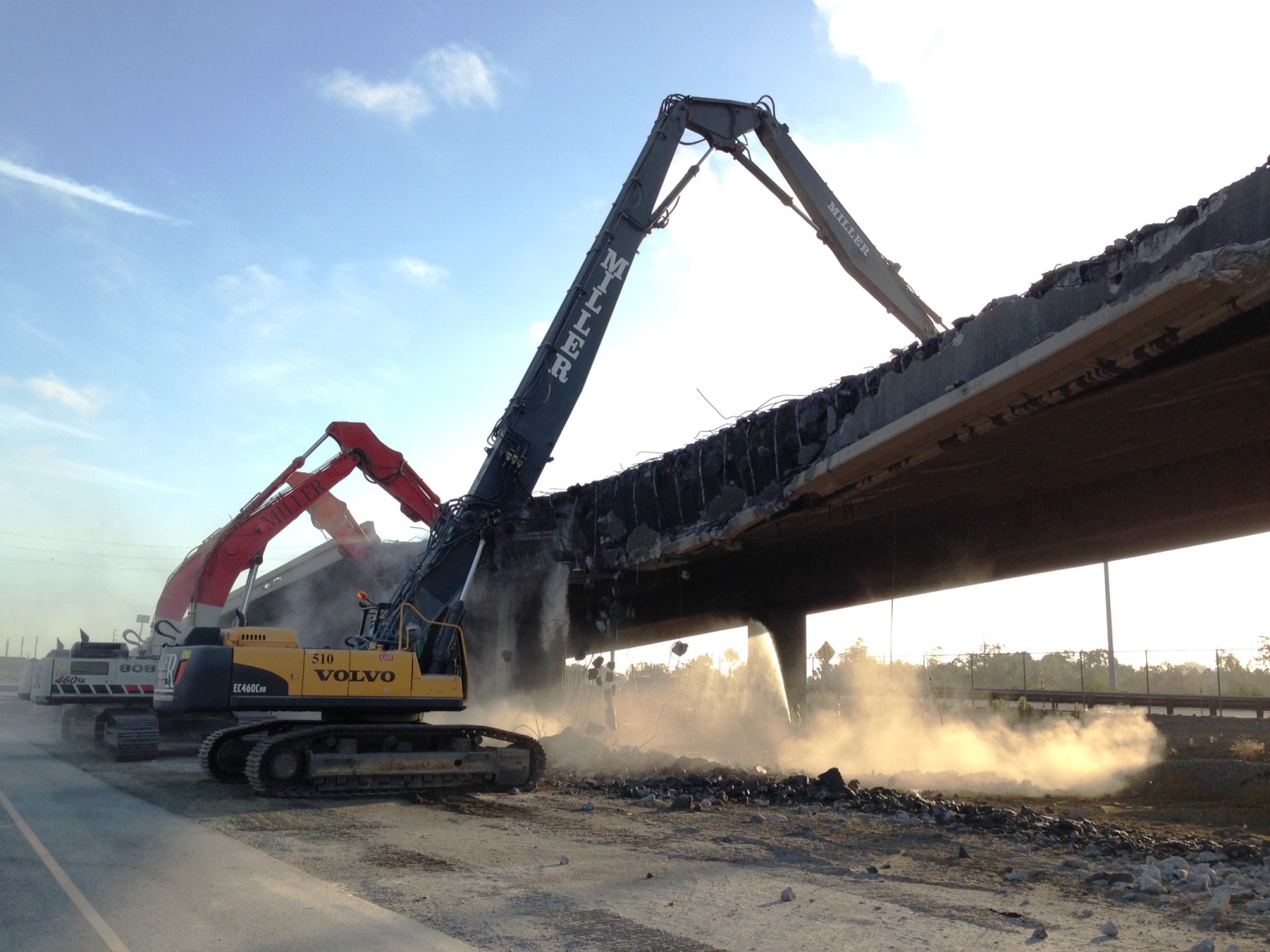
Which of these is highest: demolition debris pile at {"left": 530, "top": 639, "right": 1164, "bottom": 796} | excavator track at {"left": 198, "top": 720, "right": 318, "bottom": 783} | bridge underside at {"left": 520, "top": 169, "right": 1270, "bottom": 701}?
bridge underside at {"left": 520, "top": 169, "right": 1270, "bottom": 701}

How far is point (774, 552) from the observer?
20.8m

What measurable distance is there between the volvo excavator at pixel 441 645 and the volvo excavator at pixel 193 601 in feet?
16.3

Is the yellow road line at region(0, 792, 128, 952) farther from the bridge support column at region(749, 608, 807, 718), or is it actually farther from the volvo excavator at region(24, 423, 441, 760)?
the bridge support column at region(749, 608, 807, 718)

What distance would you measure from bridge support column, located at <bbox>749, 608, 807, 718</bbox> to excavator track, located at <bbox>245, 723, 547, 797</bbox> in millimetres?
10545

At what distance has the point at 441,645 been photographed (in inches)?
556

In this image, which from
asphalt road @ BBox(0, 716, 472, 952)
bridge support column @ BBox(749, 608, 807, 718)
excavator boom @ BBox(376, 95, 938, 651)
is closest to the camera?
asphalt road @ BBox(0, 716, 472, 952)

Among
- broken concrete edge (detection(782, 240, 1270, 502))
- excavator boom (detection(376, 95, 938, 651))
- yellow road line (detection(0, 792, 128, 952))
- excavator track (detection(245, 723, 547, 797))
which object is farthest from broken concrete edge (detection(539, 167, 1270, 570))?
yellow road line (detection(0, 792, 128, 952))

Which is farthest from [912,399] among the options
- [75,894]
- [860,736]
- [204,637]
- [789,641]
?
[789,641]

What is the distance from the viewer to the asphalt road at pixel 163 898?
6.04 meters

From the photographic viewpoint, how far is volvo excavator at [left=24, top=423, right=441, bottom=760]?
A: 66.7 feet

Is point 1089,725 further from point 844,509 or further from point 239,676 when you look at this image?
point 239,676

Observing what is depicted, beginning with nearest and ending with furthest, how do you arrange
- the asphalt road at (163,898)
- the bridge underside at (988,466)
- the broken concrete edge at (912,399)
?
the asphalt road at (163,898) → the broken concrete edge at (912,399) → the bridge underside at (988,466)

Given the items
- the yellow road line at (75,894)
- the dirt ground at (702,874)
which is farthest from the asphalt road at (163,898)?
the dirt ground at (702,874)

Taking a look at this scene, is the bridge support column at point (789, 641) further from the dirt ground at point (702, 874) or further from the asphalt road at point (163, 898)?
the asphalt road at point (163, 898)
